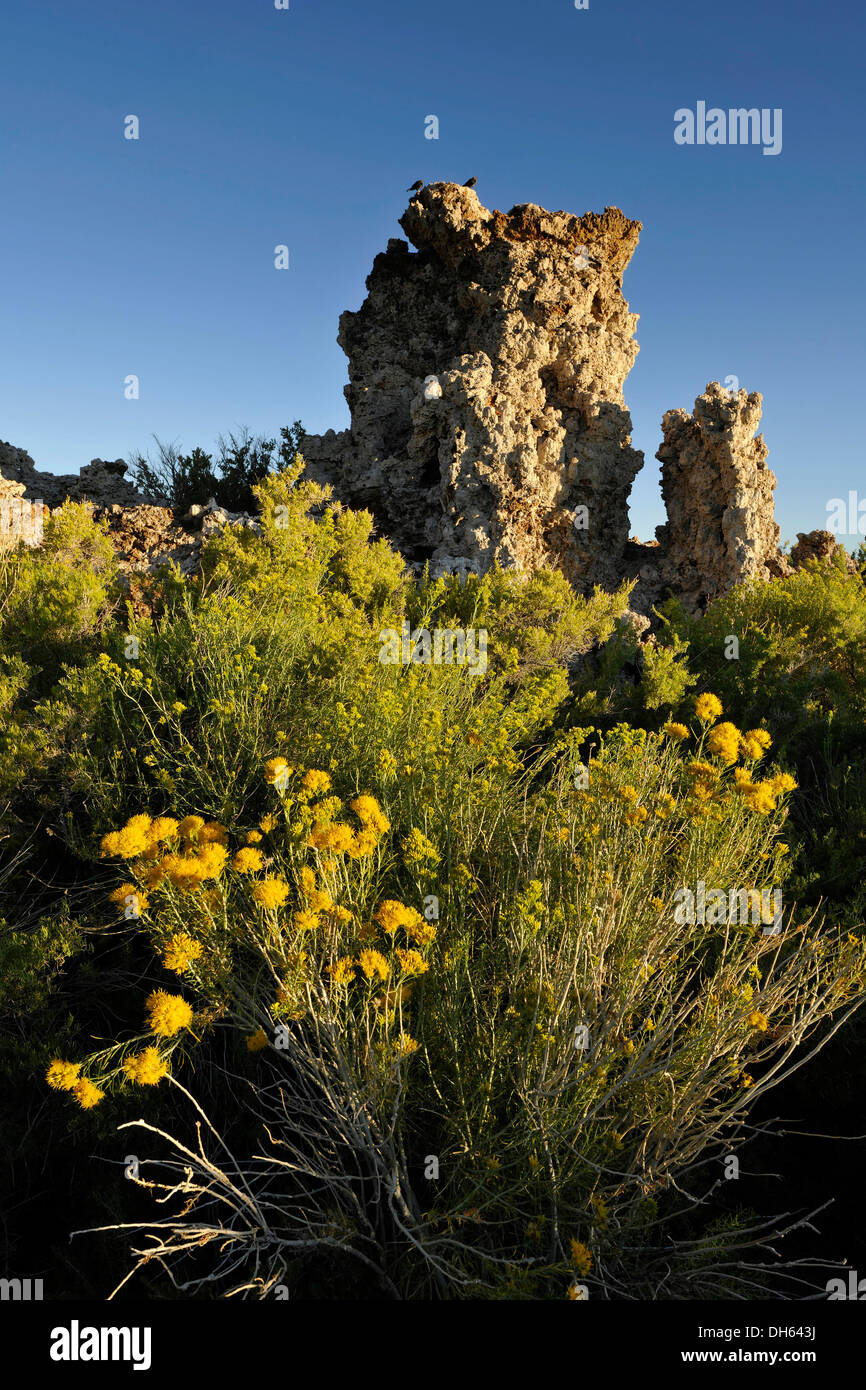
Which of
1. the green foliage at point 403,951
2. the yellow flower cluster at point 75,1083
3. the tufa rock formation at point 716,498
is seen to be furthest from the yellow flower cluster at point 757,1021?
the tufa rock formation at point 716,498

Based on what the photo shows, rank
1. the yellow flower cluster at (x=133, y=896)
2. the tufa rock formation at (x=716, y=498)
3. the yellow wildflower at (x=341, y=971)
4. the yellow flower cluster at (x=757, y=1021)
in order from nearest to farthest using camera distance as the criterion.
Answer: the yellow wildflower at (x=341, y=971) < the yellow flower cluster at (x=757, y=1021) < the yellow flower cluster at (x=133, y=896) < the tufa rock formation at (x=716, y=498)

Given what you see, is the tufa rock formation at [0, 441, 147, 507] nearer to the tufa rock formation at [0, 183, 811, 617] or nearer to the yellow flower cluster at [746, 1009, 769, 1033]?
the tufa rock formation at [0, 183, 811, 617]

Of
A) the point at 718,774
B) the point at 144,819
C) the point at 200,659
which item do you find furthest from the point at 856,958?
the point at 200,659

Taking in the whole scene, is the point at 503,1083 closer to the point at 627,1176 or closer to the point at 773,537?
the point at 627,1176

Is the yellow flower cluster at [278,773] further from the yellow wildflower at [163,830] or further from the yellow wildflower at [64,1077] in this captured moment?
the yellow wildflower at [64,1077]

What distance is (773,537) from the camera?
8.99m

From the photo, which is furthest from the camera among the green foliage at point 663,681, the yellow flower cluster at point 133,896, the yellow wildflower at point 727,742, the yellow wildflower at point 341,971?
the green foliage at point 663,681

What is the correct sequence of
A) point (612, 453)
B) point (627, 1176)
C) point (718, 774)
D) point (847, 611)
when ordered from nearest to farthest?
point (627, 1176) → point (718, 774) → point (847, 611) → point (612, 453)

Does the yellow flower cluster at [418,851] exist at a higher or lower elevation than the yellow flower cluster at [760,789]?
lower

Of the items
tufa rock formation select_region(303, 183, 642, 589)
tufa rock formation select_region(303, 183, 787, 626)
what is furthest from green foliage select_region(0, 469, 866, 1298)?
tufa rock formation select_region(303, 183, 787, 626)

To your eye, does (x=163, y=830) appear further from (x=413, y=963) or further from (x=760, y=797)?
(x=760, y=797)

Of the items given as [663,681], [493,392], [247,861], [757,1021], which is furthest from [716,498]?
[247,861]

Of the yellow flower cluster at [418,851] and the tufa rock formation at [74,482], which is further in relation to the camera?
the tufa rock formation at [74,482]

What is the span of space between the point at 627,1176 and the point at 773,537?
867cm
